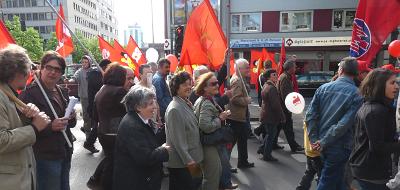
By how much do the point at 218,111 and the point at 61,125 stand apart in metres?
1.78

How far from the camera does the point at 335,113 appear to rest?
3652mm

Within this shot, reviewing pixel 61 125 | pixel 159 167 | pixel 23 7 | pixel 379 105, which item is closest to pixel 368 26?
pixel 379 105

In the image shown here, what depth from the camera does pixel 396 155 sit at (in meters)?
3.10

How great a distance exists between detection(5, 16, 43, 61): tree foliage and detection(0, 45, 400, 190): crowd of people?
37316 mm

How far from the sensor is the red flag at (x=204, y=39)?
5828mm

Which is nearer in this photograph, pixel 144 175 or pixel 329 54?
pixel 144 175

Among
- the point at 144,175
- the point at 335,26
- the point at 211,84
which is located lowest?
the point at 144,175

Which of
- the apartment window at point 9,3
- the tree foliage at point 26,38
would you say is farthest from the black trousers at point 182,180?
the apartment window at point 9,3

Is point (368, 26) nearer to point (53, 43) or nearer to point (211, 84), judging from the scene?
point (211, 84)

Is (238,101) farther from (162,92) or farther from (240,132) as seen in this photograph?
(162,92)

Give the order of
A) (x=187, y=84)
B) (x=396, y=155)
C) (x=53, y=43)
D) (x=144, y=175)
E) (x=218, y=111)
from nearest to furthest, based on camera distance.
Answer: (x=144, y=175) → (x=396, y=155) → (x=187, y=84) → (x=218, y=111) → (x=53, y=43)

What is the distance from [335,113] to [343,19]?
80.5 ft

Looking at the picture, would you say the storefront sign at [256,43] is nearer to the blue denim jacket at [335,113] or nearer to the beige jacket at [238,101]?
the beige jacket at [238,101]

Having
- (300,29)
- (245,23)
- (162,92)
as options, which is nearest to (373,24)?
(162,92)
